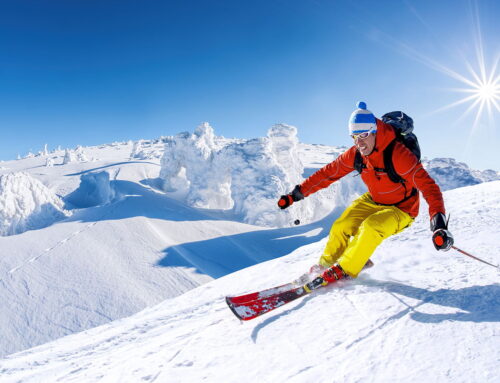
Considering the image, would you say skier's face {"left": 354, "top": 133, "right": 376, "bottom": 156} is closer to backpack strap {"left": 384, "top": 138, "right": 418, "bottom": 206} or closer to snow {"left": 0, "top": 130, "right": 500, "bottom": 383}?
backpack strap {"left": 384, "top": 138, "right": 418, "bottom": 206}

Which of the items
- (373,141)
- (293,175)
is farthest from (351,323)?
(293,175)

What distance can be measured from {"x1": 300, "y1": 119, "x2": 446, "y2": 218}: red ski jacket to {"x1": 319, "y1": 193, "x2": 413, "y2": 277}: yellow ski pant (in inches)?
4.5

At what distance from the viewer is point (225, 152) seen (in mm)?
29062

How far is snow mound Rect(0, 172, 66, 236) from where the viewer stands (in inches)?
Answer: 744

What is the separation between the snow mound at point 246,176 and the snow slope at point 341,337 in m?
21.9

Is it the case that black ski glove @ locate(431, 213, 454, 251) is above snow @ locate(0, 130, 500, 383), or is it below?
above

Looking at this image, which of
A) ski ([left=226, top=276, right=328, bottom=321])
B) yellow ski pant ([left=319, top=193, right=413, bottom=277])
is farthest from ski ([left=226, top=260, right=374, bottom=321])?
yellow ski pant ([left=319, top=193, right=413, bottom=277])

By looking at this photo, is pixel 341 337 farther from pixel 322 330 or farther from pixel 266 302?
pixel 266 302

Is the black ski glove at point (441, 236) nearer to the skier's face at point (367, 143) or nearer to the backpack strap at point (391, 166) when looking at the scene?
the backpack strap at point (391, 166)

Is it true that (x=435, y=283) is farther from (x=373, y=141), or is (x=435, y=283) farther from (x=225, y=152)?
(x=225, y=152)

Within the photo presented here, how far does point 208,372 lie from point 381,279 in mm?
1703

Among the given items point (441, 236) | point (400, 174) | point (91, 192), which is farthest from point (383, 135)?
point (91, 192)

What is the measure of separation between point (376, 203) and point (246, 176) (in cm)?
2395

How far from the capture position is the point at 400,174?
2.70 m
